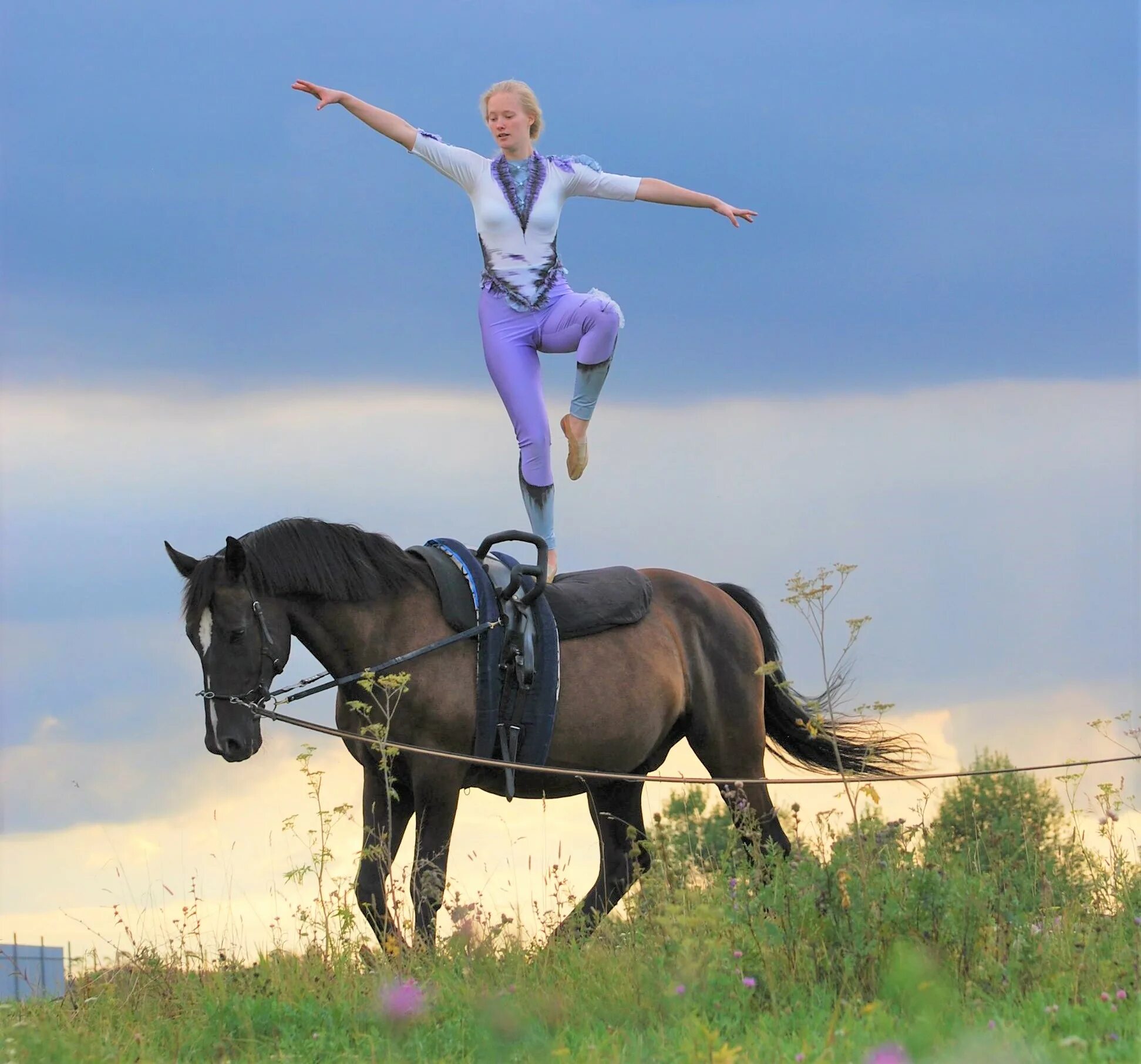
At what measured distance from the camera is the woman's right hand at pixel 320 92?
7965 millimetres

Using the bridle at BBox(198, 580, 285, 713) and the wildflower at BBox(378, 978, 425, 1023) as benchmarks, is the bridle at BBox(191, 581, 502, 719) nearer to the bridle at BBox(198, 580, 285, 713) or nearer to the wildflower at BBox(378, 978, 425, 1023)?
the bridle at BBox(198, 580, 285, 713)

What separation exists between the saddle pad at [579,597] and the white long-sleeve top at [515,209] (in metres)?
1.60

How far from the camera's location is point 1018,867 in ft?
28.5

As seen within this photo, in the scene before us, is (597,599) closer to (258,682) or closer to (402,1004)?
(258,682)

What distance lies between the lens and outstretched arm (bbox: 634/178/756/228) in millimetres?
8359

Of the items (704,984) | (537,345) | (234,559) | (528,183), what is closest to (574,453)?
(537,345)

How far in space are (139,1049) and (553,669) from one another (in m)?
3.03

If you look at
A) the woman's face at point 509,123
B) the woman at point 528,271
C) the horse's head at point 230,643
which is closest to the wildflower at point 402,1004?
the horse's head at point 230,643

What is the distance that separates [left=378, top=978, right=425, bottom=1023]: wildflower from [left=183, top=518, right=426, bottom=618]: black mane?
2.31m

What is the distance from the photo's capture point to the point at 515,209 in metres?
8.22

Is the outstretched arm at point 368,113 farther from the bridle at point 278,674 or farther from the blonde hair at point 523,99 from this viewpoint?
the bridle at point 278,674

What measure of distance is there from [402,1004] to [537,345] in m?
3.99

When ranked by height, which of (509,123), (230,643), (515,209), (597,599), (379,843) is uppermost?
(509,123)

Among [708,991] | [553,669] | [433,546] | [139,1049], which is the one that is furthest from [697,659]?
[139,1049]
